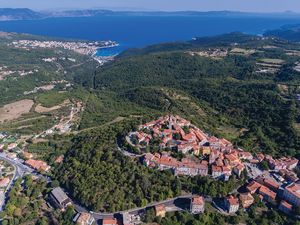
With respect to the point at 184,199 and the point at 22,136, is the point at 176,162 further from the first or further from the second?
the point at 22,136

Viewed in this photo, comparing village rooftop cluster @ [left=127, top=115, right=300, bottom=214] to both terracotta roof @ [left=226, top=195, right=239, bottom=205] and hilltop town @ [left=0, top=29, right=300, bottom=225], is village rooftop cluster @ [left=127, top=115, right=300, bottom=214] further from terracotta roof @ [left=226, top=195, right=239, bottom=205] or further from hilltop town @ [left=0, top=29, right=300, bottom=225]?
hilltop town @ [left=0, top=29, right=300, bottom=225]

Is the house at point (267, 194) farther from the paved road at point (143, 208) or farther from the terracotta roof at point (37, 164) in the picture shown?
the terracotta roof at point (37, 164)

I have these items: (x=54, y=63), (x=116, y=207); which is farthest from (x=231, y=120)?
(x=54, y=63)

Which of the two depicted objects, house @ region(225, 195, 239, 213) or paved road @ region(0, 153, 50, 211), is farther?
paved road @ region(0, 153, 50, 211)

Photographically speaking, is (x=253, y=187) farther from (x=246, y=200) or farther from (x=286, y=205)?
(x=286, y=205)

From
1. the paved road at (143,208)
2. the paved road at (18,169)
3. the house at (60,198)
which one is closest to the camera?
the paved road at (143,208)

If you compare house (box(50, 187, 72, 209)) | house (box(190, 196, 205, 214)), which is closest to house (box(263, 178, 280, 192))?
house (box(190, 196, 205, 214))

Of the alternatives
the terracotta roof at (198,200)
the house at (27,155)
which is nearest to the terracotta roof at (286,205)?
the terracotta roof at (198,200)
